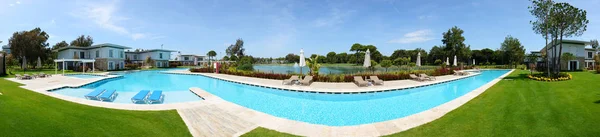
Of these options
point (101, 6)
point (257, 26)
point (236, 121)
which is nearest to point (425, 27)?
point (257, 26)

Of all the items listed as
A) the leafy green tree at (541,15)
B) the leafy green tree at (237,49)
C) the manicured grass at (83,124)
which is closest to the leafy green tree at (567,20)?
the leafy green tree at (541,15)

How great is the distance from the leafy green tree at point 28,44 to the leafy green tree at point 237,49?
136 ft

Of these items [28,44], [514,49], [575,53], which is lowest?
[575,53]

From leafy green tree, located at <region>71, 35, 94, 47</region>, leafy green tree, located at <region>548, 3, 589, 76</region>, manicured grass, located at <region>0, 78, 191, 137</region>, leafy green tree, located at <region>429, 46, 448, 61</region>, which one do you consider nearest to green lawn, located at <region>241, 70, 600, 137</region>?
manicured grass, located at <region>0, 78, 191, 137</region>

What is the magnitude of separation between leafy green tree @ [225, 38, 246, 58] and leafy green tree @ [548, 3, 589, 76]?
209ft

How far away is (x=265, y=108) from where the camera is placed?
7.90 metres

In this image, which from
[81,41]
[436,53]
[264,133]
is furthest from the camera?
[436,53]

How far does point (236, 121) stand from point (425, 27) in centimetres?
2571

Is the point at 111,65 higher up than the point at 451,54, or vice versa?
the point at 451,54

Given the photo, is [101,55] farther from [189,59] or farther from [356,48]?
[356,48]

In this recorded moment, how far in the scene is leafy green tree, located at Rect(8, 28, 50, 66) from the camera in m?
26.7

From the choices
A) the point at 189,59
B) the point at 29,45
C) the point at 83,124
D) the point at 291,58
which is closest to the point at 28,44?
the point at 29,45

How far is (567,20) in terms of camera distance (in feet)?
46.8

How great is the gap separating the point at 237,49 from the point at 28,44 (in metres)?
44.1
